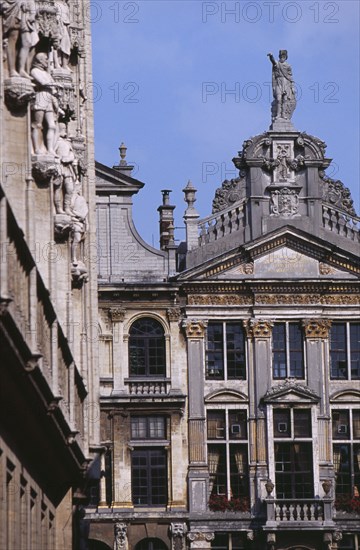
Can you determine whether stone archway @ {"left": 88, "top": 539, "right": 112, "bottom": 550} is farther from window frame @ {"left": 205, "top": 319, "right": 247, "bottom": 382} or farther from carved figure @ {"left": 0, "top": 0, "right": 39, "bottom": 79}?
carved figure @ {"left": 0, "top": 0, "right": 39, "bottom": 79}

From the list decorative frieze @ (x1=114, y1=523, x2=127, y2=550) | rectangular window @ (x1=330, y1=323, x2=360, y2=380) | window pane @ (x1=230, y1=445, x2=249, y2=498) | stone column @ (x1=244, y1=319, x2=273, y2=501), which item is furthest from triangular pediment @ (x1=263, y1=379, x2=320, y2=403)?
decorative frieze @ (x1=114, y1=523, x2=127, y2=550)

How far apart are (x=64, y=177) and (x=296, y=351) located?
1319 inches

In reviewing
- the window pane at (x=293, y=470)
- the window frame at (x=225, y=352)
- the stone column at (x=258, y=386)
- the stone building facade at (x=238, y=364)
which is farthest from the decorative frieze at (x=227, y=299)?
the window pane at (x=293, y=470)

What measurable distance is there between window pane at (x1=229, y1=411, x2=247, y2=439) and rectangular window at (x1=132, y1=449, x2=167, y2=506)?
234 cm

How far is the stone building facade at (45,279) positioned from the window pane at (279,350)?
2607 centimetres

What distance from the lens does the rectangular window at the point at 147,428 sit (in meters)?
60.8

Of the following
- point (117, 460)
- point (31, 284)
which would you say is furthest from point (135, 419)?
point (31, 284)

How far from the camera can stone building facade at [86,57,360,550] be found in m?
60.4

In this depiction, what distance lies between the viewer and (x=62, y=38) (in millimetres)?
29188

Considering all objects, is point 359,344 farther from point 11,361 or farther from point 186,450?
point 11,361

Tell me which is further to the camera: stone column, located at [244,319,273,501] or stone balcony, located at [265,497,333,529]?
stone column, located at [244,319,273,501]

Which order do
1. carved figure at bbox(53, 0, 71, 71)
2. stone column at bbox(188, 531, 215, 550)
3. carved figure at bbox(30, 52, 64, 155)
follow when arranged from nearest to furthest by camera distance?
carved figure at bbox(30, 52, 64, 155) → carved figure at bbox(53, 0, 71, 71) → stone column at bbox(188, 531, 215, 550)

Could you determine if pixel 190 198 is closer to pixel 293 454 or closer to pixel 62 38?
pixel 293 454

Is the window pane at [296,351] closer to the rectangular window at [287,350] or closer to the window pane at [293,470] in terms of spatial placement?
the rectangular window at [287,350]
